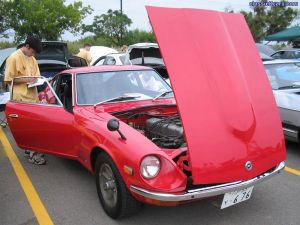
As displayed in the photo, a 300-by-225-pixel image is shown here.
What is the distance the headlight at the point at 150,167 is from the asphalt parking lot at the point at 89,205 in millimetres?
680

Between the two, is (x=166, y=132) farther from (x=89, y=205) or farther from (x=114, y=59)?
(x=114, y=59)

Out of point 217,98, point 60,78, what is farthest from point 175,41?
point 60,78

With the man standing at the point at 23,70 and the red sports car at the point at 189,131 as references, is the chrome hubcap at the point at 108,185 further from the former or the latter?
the man standing at the point at 23,70

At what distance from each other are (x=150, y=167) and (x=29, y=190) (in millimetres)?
1994

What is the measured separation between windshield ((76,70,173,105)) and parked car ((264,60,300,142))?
1744mm

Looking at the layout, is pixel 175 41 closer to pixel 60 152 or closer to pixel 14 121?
pixel 60 152

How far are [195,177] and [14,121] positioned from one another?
298 cm

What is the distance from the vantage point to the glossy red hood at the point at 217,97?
3.11 metres

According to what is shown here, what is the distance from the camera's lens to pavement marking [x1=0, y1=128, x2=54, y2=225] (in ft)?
12.0

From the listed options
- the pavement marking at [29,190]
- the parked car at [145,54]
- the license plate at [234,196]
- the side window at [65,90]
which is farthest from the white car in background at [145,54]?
the license plate at [234,196]

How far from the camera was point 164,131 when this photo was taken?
3887 mm

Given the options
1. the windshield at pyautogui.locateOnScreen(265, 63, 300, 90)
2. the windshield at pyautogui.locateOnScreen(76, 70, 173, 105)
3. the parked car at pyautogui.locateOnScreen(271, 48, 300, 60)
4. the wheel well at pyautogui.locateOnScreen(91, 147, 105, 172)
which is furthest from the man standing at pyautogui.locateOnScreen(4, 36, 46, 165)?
the parked car at pyautogui.locateOnScreen(271, 48, 300, 60)

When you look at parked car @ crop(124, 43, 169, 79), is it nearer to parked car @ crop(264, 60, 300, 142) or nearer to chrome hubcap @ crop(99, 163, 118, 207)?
parked car @ crop(264, 60, 300, 142)

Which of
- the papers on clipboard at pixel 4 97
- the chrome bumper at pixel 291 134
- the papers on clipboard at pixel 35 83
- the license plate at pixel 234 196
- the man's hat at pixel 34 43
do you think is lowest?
the chrome bumper at pixel 291 134
